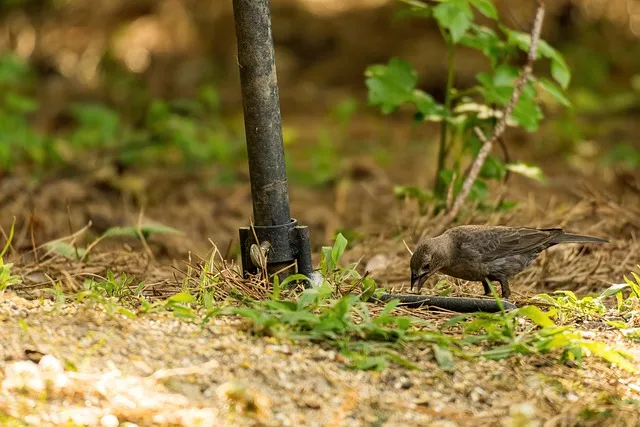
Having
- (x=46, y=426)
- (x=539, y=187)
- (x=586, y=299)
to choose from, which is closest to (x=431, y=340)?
(x=586, y=299)

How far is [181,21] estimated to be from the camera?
43.8 feet

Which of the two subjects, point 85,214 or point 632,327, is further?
point 85,214

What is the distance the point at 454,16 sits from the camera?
15.5 ft

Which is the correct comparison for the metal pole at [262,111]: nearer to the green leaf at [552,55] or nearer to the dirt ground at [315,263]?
the dirt ground at [315,263]

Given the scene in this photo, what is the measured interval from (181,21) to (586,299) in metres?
10.5

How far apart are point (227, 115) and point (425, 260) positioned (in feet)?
24.1

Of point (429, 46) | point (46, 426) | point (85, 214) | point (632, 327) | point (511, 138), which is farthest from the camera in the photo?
point (429, 46)

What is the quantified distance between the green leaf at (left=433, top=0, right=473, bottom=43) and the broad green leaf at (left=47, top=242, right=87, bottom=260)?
2.10 metres

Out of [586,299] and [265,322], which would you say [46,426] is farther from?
[586,299]

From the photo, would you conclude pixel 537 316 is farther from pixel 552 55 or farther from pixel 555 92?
pixel 552 55

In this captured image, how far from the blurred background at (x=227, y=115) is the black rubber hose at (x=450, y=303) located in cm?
151

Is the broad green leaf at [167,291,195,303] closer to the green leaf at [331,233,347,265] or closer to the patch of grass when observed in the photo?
the patch of grass

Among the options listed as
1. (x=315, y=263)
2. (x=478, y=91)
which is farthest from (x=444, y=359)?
(x=478, y=91)

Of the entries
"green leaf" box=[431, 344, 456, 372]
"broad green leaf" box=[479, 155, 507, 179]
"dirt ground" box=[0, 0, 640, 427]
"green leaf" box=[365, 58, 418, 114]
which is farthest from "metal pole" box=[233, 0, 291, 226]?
"broad green leaf" box=[479, 155, 507, 179]
